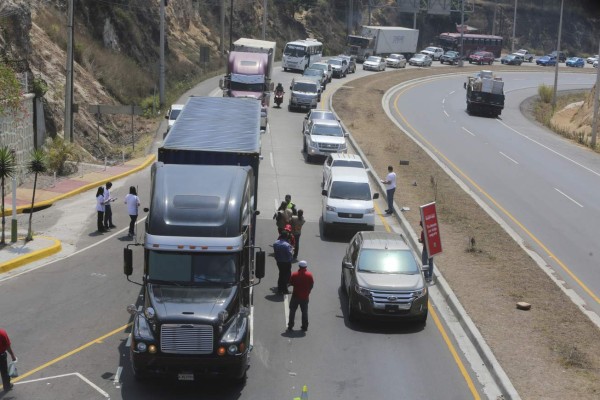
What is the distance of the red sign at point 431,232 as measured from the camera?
73.6 feet

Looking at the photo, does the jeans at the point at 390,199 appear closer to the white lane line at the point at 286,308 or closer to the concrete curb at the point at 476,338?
the concrete curb at the point at 476,338

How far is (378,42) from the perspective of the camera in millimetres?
101188

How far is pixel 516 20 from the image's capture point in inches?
5812

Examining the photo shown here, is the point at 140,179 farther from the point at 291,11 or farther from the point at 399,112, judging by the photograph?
the point at 291,11

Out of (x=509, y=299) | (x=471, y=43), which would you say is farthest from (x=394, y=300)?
(x=471, y=43)

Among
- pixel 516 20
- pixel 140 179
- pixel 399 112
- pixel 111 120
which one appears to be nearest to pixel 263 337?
pixel 140 179

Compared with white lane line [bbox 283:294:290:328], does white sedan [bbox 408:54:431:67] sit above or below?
above

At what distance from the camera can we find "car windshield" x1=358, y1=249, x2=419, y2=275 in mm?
19734

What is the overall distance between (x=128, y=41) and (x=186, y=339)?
5268 centimetres

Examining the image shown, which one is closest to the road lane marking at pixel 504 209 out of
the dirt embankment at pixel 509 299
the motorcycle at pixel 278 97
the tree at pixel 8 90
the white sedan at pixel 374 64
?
the dirt embankment at pixel 509 299

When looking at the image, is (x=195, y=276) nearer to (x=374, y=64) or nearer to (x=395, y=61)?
(x=374, y=64)

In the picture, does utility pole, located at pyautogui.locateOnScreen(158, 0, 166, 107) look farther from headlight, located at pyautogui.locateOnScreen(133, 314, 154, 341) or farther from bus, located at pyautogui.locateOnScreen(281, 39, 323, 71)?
headlight, located at pyautogui.locateOnScreen(133, 314, 154, 341)

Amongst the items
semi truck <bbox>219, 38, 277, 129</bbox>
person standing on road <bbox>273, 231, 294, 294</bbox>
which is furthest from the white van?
semi truck <bbox>219, 38, 277, 129</bbox>

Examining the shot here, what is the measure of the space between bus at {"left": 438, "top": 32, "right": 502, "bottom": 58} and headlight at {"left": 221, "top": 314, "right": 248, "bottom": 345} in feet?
348
